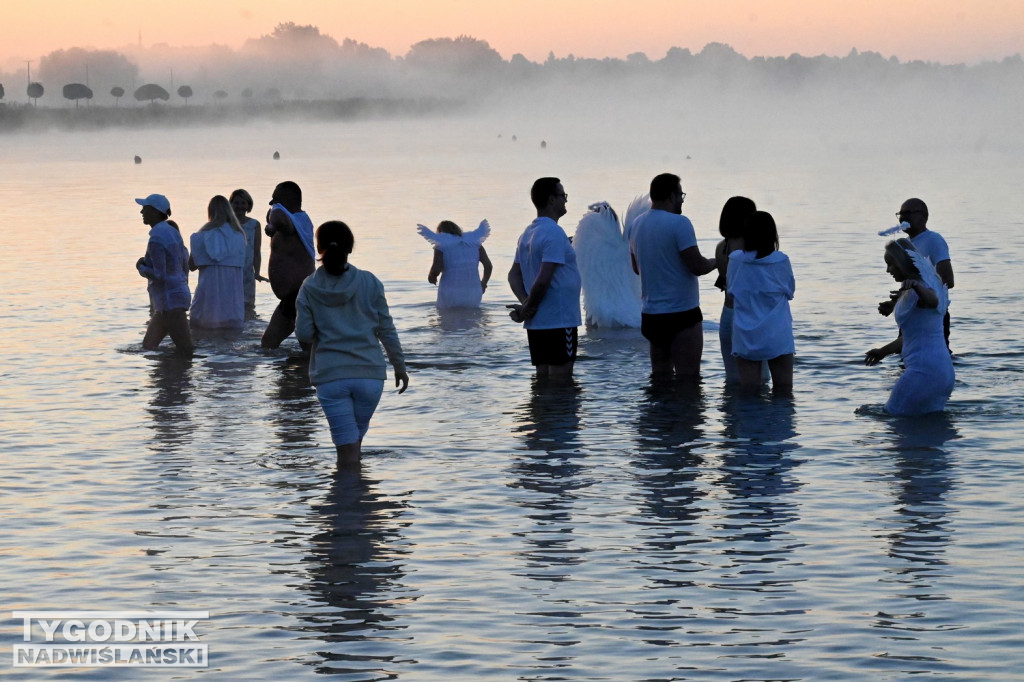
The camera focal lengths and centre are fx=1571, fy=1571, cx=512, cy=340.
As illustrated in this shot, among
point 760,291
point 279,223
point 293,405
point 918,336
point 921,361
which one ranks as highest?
point 279,223

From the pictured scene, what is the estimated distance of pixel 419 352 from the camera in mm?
15680

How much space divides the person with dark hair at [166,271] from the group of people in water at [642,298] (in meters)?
0.01

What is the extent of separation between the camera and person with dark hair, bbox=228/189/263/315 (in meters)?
16.4

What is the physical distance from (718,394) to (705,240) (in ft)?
62.0

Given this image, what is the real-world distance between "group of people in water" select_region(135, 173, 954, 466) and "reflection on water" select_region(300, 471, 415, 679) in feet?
1.81

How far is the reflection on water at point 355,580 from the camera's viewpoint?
6.57m

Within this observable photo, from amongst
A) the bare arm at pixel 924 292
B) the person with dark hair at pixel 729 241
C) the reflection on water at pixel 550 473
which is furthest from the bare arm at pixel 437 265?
the bare arm at pixel 924 292

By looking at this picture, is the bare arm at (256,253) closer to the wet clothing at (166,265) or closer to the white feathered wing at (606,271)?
the wet clothing at (166,265)

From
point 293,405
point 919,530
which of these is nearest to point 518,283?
point 293,405

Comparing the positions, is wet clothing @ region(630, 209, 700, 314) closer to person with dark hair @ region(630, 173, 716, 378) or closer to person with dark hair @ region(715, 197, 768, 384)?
person with dark hair @ region(630, 173, 716, 378)

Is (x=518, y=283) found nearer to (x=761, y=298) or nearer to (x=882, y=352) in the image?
(x=761, y=298)

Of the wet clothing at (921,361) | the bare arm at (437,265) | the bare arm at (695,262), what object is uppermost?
the bare arm at (695,262)

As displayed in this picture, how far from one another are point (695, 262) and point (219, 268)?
6.25m

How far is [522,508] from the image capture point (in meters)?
9.14
